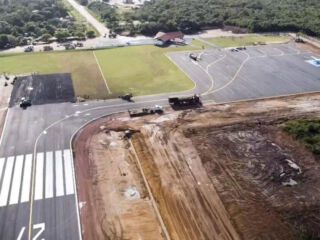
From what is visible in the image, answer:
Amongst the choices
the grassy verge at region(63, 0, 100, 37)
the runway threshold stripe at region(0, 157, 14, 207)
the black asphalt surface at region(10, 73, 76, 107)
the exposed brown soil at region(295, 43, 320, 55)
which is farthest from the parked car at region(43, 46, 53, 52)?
the exposed brown soil at region(295, 43, 320, 55)

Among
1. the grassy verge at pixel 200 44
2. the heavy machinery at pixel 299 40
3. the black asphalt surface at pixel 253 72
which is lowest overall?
the grassy verge at pixel 200 44

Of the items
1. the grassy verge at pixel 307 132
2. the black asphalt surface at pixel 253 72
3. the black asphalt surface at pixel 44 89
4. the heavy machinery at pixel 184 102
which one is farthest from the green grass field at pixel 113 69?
the grassy verge at pixel 307 132

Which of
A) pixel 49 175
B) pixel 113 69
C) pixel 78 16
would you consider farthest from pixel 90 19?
pixel 49 175

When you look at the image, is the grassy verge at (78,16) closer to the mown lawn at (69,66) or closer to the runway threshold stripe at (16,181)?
the mown lawn at (69,66)

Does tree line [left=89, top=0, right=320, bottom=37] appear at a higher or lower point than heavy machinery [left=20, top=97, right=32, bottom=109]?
higher

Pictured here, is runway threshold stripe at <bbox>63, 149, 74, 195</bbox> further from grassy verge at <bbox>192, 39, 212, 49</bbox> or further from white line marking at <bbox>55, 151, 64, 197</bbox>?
grassy verge at <bbox>192, 39, 212, 49</bbox>

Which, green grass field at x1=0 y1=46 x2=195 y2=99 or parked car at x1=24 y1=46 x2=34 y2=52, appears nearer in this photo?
green grass field at x1=0 y1=46 x2=195 y2=99
